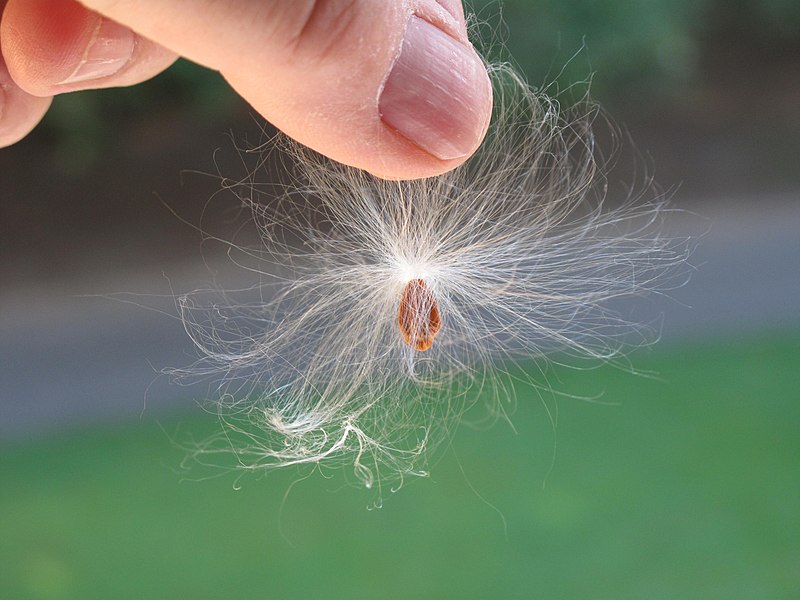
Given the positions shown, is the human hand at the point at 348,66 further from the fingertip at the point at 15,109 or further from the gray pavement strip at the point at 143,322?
the gray pavement strip at the point at 143,322

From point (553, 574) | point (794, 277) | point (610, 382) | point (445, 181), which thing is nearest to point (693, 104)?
point (794, 277)

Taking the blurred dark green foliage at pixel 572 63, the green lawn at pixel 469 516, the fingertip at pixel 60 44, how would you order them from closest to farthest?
the fingertip at pixel 60 44, the green lawn at pixel 469 516, the blurred dark green foliage at pixel 572 63

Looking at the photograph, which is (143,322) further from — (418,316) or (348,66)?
(348,66)

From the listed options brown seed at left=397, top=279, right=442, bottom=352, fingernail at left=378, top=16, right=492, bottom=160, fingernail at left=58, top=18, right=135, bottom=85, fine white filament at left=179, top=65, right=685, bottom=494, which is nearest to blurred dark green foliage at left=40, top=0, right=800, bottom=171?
fine white filament at left=179, top=65, right=685, bottom=494

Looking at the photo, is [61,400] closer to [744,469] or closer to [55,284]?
[55,284]

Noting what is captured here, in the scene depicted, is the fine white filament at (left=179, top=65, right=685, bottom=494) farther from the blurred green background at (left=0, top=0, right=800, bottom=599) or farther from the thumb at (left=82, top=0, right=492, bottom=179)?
the blurred green background at (left=0, top=0, right=800, bottom=599)

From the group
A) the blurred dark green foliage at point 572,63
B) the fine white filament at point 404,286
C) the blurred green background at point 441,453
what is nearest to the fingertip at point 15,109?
the fine white filament at point 404,286

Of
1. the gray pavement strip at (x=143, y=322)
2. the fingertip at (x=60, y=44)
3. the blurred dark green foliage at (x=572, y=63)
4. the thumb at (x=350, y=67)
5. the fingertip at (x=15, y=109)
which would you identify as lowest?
the thumb at (x=350, y=67)
